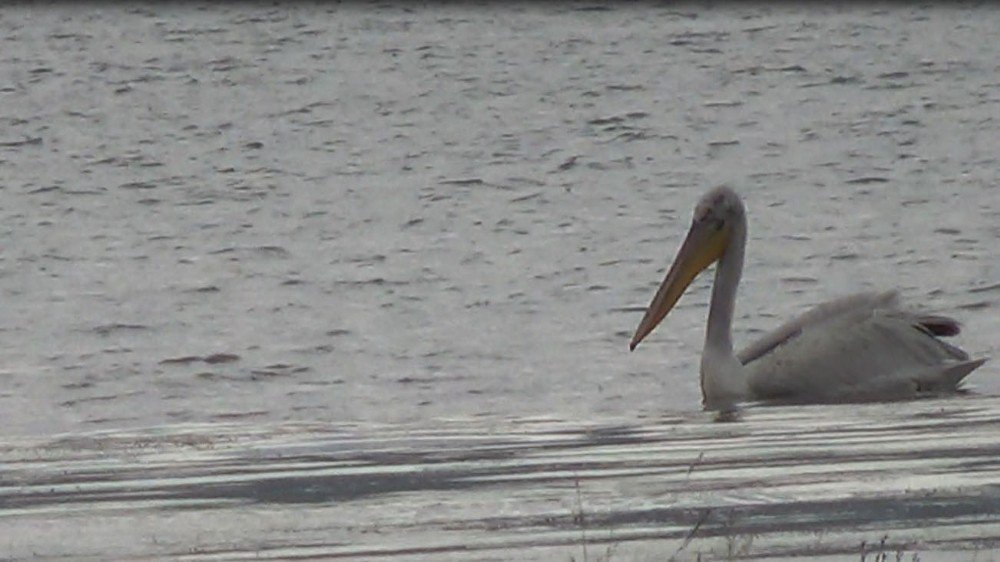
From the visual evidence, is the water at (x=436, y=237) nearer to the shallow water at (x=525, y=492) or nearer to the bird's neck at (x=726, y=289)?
the shallow water at (x=525, y=492)

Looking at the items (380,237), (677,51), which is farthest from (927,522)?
(677,51)

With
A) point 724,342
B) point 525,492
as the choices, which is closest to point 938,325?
point 724,342

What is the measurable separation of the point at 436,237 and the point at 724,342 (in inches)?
248

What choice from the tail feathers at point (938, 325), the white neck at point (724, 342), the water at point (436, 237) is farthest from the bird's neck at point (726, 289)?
the tail feathers at point (938, 325)

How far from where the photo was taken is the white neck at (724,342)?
11163 mm

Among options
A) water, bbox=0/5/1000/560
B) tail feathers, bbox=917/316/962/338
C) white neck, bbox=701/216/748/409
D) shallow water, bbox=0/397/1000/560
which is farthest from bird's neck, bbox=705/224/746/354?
shallow water, bbox=0/397/1000/560

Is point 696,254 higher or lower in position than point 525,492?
lower

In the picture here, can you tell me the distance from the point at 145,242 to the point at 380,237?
1.54 metres

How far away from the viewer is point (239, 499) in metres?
7.19

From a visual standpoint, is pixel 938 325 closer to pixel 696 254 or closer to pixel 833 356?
pixel 833 356

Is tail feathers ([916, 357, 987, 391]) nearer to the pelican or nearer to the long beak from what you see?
the pelican

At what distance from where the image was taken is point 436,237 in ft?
58.0

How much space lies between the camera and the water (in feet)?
31.4

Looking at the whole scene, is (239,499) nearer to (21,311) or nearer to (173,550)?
(173,550)
